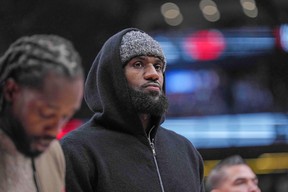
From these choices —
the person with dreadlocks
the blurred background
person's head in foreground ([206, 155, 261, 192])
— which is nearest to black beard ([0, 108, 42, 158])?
the person with dreadlocks

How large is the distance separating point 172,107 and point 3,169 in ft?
22.3

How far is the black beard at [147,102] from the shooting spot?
2.74 meters

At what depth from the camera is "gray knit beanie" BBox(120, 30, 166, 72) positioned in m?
2.79

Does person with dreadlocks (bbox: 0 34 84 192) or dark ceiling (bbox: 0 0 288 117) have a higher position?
person with dreadlocks (bbox: 0 34 84 192)

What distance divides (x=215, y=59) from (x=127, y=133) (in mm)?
6088

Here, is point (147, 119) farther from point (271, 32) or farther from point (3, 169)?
point (271, 32)

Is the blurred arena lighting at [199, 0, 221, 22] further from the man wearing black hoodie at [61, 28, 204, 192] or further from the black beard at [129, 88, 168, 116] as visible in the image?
the black beard at [129, 88, 168, 116]

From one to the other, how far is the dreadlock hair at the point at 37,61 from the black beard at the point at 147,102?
1.18m

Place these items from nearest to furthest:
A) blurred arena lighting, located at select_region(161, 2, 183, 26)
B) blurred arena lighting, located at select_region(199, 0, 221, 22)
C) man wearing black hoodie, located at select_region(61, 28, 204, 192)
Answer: man wearing black hoodie, located at select_region(61, 28, 204, 192) → blurred arena lighting, located at select_region(161, 2, 183, 26) → blurred arena lighting, located at select_region(199, 0, 221, 22)

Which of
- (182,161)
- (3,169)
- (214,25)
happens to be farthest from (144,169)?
(214,25)

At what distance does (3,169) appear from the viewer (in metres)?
1.68

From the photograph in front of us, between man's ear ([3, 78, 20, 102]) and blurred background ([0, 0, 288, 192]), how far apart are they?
660 centimetres

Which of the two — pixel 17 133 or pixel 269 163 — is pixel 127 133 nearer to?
pixel 17 133

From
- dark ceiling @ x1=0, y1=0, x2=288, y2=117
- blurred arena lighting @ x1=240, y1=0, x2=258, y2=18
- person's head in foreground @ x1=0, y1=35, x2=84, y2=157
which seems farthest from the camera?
blurred arena lighting @ x1=240, y1=0, x2=258, y2=18
